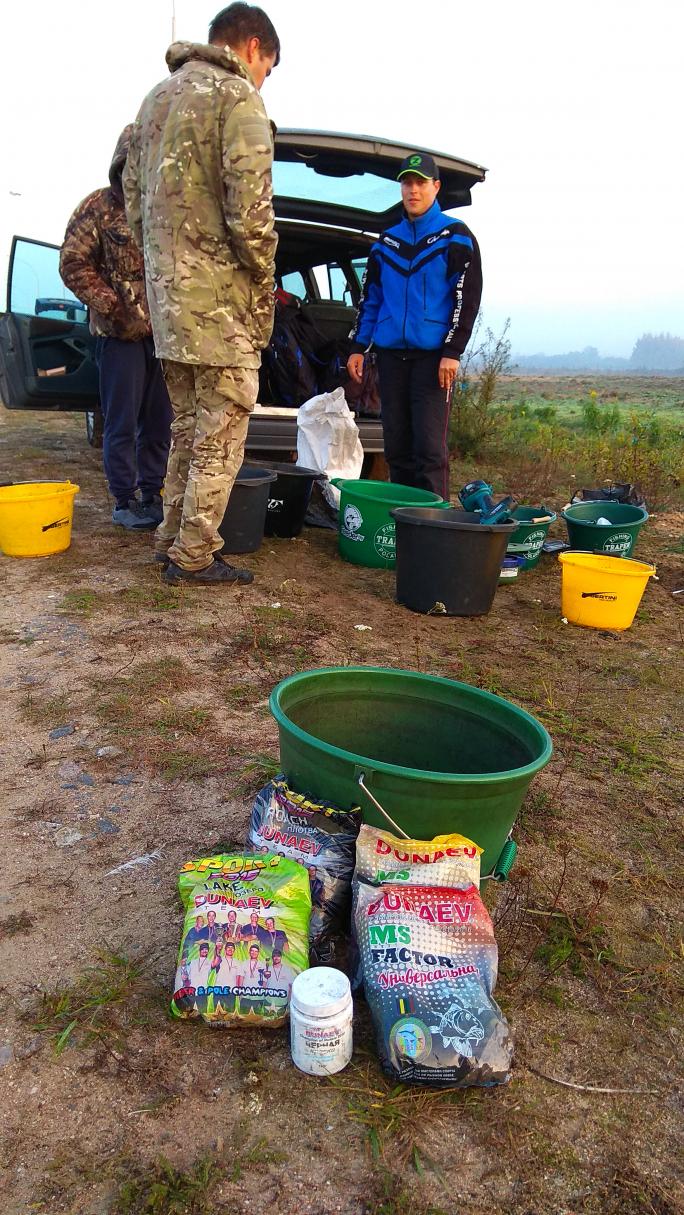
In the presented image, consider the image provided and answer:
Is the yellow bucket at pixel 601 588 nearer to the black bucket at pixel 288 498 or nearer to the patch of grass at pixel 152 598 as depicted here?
the black bucket at pixel 288 498

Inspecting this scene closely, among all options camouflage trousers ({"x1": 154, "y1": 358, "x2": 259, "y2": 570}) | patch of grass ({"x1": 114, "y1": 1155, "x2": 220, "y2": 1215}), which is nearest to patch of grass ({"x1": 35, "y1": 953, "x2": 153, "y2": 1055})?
patch of grass ({"x1": 114, "y1": 1155, "x2": 220, "y2": 1215})

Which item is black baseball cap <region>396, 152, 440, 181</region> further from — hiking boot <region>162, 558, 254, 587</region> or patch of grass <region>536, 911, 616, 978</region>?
patch of grass <region>536, 911, 616, 978</region>

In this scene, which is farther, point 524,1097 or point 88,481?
point 88,481

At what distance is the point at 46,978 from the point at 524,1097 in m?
0.96

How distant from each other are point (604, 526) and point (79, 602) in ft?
9.33

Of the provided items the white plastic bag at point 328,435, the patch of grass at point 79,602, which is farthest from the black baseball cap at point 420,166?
the patch of grass at point 79,602

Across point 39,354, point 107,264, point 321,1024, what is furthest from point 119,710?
point 39,354

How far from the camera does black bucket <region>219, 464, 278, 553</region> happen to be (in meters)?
4.31

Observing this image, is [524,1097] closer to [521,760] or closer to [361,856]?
[361,856]

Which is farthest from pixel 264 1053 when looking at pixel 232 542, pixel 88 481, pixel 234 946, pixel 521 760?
pixel 88 481

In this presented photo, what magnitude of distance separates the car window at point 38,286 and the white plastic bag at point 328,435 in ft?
6.72

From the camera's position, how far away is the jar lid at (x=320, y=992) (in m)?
1.41

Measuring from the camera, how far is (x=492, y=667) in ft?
11.1

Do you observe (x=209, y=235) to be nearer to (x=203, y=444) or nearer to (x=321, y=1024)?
(x=203, y=444)
